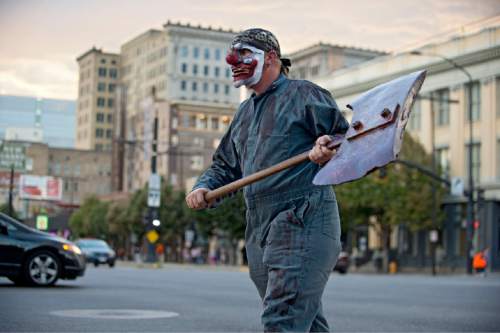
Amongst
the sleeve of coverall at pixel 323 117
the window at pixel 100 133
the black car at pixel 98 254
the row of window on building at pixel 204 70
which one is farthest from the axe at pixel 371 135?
the window at pixel 100 133

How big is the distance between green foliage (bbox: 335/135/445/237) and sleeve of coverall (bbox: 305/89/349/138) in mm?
50900

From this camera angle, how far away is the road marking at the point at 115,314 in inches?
455

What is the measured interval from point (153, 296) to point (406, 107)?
1221cm

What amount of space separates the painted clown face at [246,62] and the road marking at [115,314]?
21.5 feet

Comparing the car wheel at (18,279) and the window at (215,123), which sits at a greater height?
the window at (215,123)

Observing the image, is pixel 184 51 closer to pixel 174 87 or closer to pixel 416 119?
pixel 174 87

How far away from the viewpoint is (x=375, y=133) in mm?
4578

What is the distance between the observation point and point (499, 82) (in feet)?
181

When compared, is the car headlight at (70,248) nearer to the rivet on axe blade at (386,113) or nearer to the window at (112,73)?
the rivet on axe blade at (386,113)

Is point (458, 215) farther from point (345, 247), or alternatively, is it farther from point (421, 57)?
point (345, 247)

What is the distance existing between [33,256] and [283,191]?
1204cm

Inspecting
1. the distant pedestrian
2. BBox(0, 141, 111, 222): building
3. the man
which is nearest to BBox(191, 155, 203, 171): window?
BBox(0, 141, 111, 222): building

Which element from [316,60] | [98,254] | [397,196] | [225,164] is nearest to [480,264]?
[397,196]

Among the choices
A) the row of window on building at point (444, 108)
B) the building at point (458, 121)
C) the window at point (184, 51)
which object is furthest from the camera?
the window at point (184, 51)
